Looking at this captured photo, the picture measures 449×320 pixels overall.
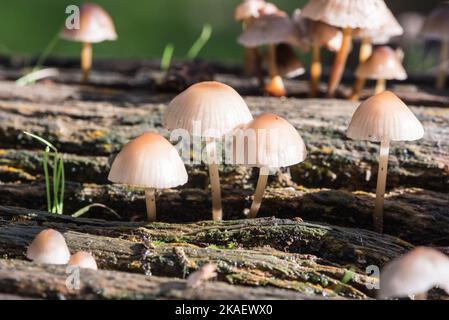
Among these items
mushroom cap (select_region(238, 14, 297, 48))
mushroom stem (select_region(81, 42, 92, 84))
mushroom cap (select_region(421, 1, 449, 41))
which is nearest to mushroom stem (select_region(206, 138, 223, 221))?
mushroom cap (select_region(238, 14, 297, 48))

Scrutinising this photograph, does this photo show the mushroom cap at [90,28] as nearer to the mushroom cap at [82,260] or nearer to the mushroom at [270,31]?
the mushroom at [270,31]

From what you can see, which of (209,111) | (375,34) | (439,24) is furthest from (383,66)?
(209,111)

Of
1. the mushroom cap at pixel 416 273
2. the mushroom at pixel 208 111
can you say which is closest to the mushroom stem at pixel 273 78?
the mushroom at pixel 208 111

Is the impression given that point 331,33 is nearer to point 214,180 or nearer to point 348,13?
point 348,13
